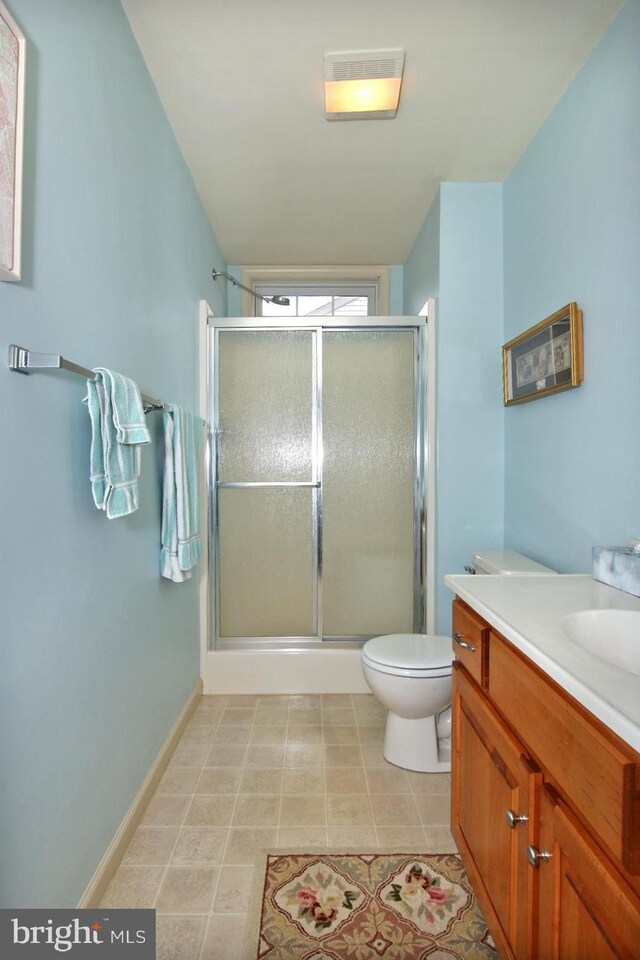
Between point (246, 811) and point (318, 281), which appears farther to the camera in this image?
point (318, 281)

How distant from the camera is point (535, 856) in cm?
82

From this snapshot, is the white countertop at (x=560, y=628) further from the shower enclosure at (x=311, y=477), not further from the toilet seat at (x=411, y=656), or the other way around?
the shower enclosure at (x=311, y=477)

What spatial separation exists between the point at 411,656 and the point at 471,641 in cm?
66

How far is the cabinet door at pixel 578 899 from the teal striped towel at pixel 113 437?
3.57 ft

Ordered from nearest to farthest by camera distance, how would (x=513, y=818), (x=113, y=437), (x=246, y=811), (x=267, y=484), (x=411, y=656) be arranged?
(x=513, y=818) → (x=113, y=437) → (x=246, y=811) → (x=411, y=656) → (x=267, y=484)

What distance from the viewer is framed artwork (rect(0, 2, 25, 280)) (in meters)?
0.79

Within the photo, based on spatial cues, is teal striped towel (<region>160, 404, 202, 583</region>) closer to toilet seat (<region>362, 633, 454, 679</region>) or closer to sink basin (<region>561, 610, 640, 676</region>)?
toilet seat (<region>362, 633, 454, 679</region>)

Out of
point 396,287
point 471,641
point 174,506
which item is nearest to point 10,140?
point 174,506

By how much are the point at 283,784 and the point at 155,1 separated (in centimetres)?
255

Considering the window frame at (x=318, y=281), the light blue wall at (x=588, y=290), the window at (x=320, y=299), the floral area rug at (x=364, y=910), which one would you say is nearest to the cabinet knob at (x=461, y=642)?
the light blue wall at (x=588, y=290)

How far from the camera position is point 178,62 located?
154 centimetres

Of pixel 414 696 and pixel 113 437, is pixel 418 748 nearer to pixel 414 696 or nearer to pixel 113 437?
pixel 414 696

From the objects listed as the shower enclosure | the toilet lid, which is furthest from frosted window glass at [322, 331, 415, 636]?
the toilet lid

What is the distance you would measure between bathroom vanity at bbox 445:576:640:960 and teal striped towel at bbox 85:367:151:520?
36.0 inches
